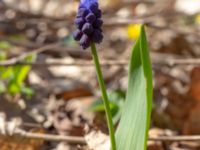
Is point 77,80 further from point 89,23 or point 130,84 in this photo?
point 89,23

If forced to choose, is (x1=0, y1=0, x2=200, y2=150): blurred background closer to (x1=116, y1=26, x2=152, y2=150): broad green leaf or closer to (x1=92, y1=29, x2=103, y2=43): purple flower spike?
(x1=116, y1=26, x2=152, y2=150): broad green leaf

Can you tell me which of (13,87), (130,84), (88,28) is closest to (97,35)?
(88,28)

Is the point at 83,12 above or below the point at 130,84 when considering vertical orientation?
above

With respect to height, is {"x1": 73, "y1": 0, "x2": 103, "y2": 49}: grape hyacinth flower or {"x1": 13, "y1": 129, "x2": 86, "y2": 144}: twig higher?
{"x1": 73, "y1": 0, "x2": 103, "y2": 49}: grape hyacinth flower

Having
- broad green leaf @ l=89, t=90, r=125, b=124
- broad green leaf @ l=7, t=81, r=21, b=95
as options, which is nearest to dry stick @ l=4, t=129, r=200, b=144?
broad green leaf @ l=89, t=90, r=125, b=124

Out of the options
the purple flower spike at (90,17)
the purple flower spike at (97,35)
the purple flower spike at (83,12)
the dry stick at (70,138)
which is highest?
the purple flower spike at (83,12)

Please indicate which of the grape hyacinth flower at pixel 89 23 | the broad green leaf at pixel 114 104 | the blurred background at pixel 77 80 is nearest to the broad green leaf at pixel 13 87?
the blurred background at pixel 77 80

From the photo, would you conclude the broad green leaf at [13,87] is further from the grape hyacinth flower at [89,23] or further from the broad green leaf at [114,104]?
the grape hyacinth flower at [89,23]
